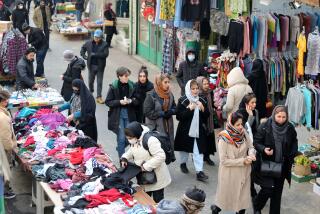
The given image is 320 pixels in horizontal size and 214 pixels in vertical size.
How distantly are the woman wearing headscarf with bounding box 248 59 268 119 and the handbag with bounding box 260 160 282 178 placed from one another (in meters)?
3.53

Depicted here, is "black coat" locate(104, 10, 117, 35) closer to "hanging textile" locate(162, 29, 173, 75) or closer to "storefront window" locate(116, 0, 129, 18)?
"storefront window" locate(116, 0, 129, 18)

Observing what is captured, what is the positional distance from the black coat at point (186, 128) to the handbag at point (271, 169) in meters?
1.70

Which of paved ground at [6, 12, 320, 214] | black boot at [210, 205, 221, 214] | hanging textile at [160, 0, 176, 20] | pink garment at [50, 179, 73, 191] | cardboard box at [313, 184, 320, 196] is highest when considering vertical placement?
hanging textile at [160, 0, 176, 20]

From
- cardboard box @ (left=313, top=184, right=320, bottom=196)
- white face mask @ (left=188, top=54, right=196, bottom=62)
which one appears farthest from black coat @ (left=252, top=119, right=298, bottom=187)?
white face mask @ (left=188, top=54, right=196, bottom=62)

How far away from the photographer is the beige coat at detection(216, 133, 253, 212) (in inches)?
312

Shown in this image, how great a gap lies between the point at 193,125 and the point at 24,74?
424 cm

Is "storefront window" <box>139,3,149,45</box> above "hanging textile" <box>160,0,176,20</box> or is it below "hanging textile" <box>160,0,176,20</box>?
below

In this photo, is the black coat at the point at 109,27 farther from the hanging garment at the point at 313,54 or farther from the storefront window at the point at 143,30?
the hanging garment at the point at 313,54

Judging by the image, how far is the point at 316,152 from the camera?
1054 centimetres

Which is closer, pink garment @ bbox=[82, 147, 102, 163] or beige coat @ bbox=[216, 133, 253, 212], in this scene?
beige coat @ bbox=[216, 133, 253, 212]

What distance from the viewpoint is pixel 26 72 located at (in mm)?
12477

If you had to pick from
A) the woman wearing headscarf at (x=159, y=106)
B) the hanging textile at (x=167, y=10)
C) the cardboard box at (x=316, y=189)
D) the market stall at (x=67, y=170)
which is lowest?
the cardboard box at (x=316, y=189)

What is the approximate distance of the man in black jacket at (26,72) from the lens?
12.4 m

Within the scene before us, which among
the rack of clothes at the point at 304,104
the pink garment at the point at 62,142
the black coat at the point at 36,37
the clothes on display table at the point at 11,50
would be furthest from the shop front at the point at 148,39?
the pink garment at the point at 62,142
